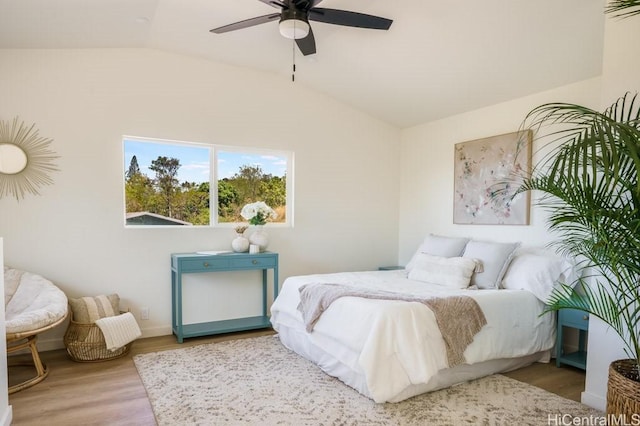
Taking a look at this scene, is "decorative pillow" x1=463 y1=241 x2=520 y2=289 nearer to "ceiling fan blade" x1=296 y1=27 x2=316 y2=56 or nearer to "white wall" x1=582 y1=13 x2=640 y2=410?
"white wall" x1=582 y1=13 x2=640 y2=410

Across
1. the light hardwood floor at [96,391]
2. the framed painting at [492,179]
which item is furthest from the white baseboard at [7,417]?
the framed painting at [492,179]

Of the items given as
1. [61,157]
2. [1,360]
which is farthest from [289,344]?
[61,157]

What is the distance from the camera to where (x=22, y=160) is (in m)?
3.28

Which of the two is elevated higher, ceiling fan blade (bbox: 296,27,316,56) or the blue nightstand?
ceiling fan blade (bbox: 296,27,316,56)

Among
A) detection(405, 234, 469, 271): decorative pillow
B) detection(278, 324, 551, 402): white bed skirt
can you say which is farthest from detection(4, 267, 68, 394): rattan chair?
detection(405, 234, 469, 271): decorative pillow

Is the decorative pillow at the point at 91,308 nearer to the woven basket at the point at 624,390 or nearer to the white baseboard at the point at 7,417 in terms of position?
the white baseboard at the point at 7,417

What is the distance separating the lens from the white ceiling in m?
2.76

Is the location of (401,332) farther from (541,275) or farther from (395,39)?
(395,39)

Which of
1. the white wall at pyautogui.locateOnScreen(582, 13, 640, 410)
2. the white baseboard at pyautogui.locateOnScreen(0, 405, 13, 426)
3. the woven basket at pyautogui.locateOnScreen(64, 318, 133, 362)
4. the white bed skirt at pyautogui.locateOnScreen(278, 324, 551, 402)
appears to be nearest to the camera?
the white baseboard at pyautogui.locateOnScreen(0, 405, 13, 426)

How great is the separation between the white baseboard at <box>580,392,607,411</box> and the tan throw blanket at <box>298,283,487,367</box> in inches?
28.3

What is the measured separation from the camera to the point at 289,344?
351 cm

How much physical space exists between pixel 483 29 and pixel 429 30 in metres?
0.40

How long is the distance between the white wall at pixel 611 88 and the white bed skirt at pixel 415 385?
60 centimetres

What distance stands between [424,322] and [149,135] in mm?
3045
